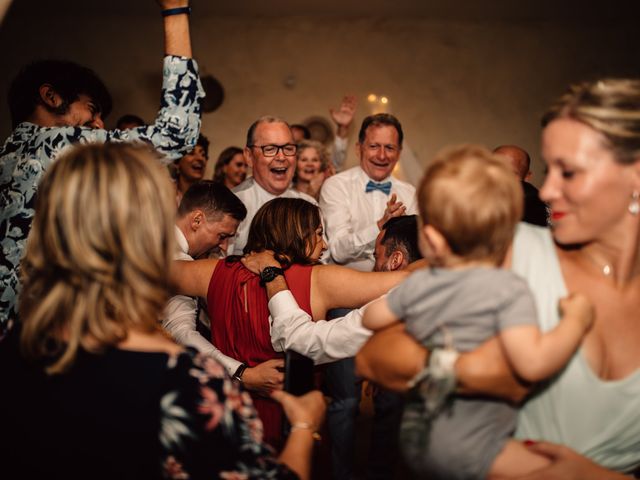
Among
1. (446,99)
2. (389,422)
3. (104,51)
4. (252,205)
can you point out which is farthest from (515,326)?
(104,51)

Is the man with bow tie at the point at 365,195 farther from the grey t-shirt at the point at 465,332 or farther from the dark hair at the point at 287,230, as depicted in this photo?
the grey t-shirt at the point at 465,332

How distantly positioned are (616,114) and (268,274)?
132 centimetres

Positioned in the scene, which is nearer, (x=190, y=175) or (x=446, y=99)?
(x=190, y=175)

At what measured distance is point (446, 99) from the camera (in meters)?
6.91

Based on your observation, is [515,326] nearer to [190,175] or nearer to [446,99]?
[190,175]

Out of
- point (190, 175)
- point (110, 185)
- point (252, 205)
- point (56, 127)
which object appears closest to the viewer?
point (110, 185)

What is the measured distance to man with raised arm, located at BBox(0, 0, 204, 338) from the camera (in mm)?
1937

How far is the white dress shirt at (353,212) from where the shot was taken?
11.8 ft

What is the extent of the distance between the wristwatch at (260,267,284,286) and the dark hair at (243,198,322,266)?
0.40ft

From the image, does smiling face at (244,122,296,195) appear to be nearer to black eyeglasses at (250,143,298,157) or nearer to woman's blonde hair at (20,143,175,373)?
black eyeglasses at (250,143,298,157)

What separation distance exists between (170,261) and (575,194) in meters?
0.86

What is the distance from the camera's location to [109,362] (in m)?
1.09

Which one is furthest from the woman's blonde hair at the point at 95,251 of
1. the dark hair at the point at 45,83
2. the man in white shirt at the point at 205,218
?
the man in white shirt at the point at 205,218

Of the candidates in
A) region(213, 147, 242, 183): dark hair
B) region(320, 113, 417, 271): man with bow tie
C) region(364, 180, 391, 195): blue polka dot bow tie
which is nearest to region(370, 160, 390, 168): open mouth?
region(320, 113, 417, 271): man with bow tie
